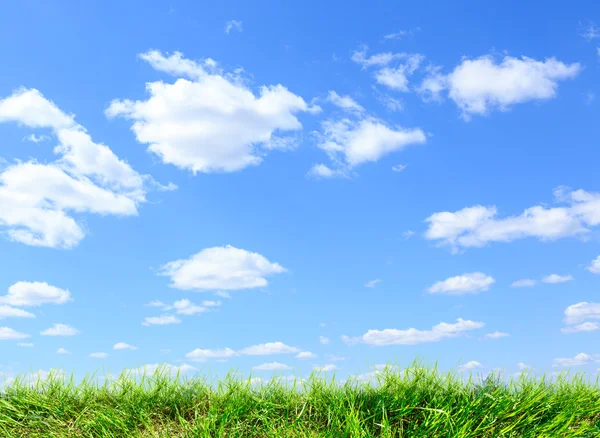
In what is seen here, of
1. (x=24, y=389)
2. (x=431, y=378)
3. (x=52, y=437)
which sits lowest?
(x=52, y=437)

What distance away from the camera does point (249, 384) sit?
7152 millimetres

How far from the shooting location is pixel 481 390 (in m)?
6.81

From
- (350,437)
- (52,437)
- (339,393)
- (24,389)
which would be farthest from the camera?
(24,389)

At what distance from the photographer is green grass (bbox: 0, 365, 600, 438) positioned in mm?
5992

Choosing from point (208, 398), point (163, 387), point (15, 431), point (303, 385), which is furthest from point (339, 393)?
point (15, 431)

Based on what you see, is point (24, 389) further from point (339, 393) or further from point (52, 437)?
point (339, 393)

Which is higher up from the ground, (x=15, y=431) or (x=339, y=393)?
(x=339, y=393)

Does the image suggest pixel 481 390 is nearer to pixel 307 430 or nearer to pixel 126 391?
pixel 307 430

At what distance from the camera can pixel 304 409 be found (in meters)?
6.44

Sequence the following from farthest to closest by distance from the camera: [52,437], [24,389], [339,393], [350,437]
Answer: [24,389]
[339,393]
[52,437]
[350,437]

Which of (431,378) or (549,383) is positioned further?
(549,383)

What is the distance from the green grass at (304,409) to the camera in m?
5.99

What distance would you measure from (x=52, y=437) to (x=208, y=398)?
166cm

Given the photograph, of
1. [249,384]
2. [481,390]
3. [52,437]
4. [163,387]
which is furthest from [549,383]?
[52,437]
